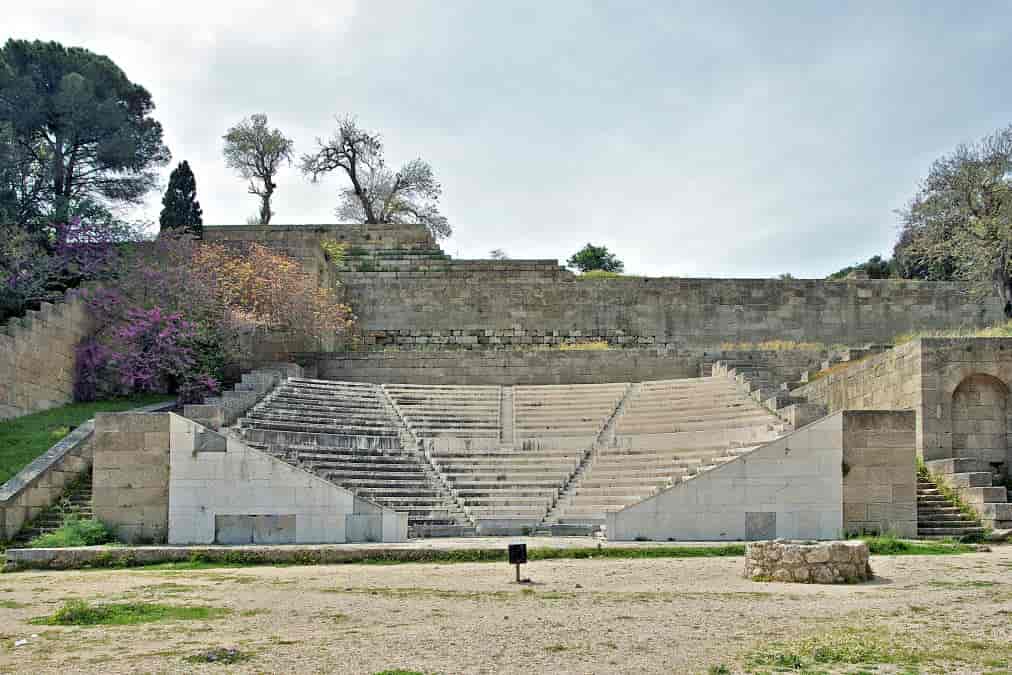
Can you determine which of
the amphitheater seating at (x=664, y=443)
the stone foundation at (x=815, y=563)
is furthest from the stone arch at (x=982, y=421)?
the stone foundation at (x=815, y=563)

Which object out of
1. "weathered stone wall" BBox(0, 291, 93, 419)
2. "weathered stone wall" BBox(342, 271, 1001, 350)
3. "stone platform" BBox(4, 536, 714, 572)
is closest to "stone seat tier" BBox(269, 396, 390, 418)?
"weathered stone wall" BBox(0, 291, 93, 419)

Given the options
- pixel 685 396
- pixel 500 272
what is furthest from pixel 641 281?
pixel 685 396

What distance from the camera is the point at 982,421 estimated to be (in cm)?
1720

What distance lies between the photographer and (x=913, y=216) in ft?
97.3

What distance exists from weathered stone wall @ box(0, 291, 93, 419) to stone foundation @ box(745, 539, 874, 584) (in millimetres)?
15430

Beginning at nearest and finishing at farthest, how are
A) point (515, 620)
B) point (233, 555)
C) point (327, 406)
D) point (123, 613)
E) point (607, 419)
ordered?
point (515, 620) → point (123, 613) → point (233, 555) → point (327, 406) → point (607, 419)

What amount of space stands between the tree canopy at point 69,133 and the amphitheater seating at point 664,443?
15203 millimetres

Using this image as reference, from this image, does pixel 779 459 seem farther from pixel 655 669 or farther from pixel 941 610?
pixel 655 669

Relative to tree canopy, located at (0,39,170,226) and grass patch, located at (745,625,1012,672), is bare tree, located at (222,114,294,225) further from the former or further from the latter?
grass patch, located at (745,625,1012,672)

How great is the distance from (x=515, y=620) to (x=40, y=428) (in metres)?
13.9

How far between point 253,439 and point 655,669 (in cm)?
1078

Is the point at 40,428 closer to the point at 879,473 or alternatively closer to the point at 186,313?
the point at 186,313

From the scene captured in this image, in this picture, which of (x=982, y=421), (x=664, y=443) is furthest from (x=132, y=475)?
(x=982, y=421)

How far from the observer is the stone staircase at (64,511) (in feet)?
50.1
